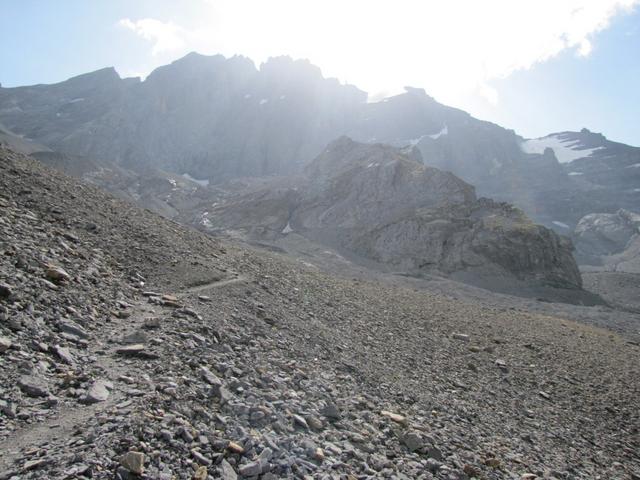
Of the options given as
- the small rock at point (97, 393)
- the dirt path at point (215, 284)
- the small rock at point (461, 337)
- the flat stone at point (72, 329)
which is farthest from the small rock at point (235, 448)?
the small rock at point (461, 337)

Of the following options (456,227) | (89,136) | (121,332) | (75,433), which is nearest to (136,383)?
(75,433)

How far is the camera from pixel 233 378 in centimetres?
1034

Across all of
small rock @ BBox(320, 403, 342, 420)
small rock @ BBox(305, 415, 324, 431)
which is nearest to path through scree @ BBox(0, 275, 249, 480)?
small rock @ BBox(305, 415, 324, 431)

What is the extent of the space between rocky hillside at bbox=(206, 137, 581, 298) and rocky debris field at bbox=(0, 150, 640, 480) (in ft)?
193

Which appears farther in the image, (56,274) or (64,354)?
(56,274)

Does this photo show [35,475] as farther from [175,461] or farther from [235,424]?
[235,424]

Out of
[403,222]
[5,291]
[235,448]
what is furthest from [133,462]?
[403,222]

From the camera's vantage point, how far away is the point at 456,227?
9250 centimetres

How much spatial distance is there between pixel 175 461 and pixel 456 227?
90.8 meters

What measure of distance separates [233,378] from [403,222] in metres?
89.9

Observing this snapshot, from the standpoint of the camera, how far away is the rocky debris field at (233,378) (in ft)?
24.5

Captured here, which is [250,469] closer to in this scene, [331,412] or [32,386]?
[331,412]

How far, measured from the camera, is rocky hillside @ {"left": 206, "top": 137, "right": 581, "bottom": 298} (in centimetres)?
8494

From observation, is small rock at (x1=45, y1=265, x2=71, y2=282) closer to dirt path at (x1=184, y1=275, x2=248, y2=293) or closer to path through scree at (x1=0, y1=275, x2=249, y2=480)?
path through scree at (x1=0, y1=275, x2=249, y2=480)
